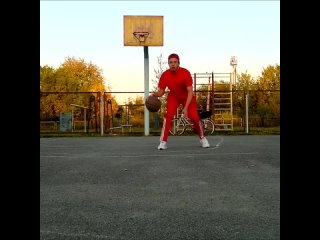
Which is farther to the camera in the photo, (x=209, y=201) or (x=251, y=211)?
(x=209, y=201)

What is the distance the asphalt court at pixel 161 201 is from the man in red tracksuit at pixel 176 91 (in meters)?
2.64

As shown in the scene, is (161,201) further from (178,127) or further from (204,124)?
(178,127)

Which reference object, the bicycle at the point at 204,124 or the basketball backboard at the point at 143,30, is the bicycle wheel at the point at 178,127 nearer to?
the bicycle at the point at 204,124

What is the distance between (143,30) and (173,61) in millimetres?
8819

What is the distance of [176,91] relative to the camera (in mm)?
8555

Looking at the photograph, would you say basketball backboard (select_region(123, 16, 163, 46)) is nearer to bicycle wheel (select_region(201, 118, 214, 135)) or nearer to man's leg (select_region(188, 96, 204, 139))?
bicycle wheel (select_region(201, 118, 214, 135))

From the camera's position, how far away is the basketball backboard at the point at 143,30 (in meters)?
16.4

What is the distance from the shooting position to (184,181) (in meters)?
4.17

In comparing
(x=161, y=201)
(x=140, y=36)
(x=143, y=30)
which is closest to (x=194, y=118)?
(x=161, y=201)

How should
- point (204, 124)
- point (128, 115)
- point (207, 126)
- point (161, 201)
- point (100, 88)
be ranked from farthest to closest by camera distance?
1. point (100, 88)
2. point (128, 115)
3. point (207, 126)
4. point (204, 124)
5. point (161, 201)

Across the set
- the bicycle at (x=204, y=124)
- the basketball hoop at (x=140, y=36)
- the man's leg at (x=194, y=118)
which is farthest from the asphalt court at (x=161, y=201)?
the basketball hoop at (x=140, y=36)
